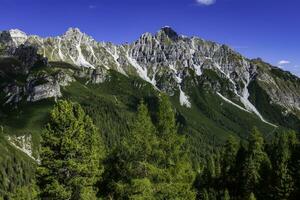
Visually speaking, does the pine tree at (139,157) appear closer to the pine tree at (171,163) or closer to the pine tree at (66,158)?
the pine tree at (171,163)

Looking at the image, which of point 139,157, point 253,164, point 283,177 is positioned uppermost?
point 139,157

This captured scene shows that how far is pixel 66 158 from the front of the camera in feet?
124

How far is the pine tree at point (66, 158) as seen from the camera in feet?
122

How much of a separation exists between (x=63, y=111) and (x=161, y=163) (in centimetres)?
914

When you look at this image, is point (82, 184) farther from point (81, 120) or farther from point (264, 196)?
point (264, 196)

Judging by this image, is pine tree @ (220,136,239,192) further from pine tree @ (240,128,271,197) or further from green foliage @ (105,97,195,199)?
green foliage @ (105,97,195,199)

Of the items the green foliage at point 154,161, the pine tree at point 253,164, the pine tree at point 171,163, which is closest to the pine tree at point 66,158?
the green foliage at point 154,161

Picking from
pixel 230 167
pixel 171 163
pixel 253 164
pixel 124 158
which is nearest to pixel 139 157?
pixel 124 158

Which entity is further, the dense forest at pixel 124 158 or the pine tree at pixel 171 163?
the pine tree at pixel 171 163

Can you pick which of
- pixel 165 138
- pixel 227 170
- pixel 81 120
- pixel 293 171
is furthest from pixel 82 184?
pixel 227 170

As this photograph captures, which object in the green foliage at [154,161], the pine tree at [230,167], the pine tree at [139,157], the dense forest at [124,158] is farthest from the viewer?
the pine tree at [230,167]

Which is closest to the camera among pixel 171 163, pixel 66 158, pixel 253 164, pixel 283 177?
pixel 66 158

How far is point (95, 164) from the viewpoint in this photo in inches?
1527

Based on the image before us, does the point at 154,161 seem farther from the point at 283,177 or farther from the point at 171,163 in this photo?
the point at 283,177
